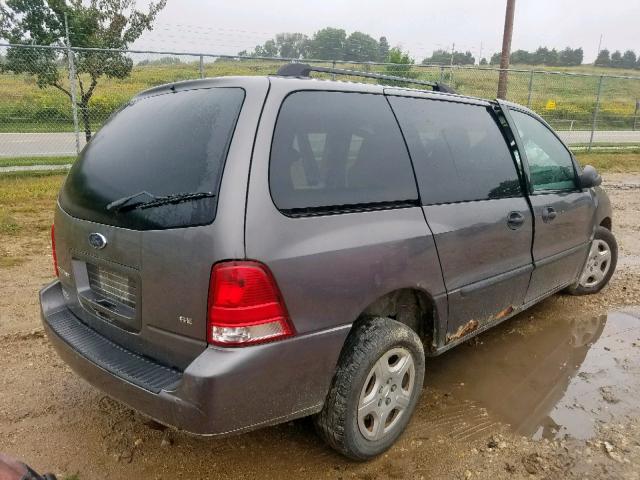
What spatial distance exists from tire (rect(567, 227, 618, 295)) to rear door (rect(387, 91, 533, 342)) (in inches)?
57.8

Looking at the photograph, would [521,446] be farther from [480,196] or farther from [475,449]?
[480,196]

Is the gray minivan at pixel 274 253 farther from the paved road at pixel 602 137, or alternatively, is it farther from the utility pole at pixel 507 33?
the paved road at pixel 602 137

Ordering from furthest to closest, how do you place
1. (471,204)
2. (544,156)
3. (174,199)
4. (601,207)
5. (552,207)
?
(601,207) < (544,156) < (552,207) < (471,204) < (174,199)

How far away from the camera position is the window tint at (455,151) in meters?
2.66

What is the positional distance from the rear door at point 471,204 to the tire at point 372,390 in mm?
434

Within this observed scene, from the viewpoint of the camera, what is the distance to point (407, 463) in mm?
2465

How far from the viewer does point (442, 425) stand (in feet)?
9.06

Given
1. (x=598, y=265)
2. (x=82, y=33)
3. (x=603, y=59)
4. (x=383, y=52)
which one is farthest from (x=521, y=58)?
(x=598, y=265)

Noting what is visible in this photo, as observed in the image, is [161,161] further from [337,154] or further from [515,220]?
[515,220]

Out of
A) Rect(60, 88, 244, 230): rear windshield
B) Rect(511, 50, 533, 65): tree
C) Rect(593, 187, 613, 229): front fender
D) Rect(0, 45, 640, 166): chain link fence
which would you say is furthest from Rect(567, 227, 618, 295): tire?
Rect(511, 50, 533, 65): tree

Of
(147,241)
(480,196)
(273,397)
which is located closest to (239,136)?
(147,241)

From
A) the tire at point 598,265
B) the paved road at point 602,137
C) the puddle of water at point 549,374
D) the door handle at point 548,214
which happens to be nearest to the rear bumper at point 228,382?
the puddle of water at point 549,374

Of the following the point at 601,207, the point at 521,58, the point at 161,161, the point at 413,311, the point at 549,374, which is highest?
the point at 521,58

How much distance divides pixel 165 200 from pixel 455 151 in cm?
169
